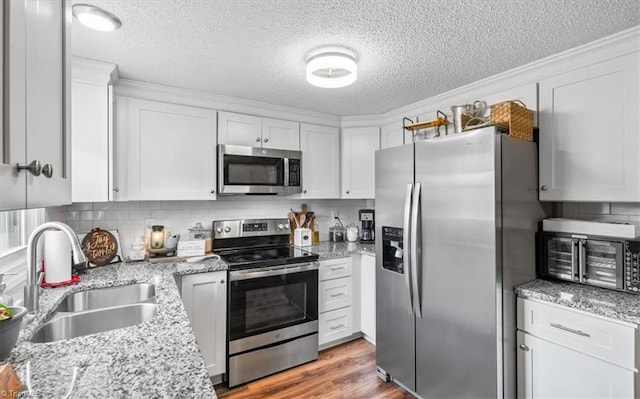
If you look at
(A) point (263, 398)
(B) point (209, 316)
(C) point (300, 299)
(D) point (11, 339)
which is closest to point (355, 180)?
(C) point (300, 299)

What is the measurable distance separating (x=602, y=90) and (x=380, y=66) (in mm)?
1244

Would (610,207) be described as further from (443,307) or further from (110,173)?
(110,173)

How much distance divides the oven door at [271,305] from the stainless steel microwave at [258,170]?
71 cm

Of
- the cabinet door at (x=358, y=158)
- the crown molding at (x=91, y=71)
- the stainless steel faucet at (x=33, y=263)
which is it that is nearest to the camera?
the stainless steel faucet at (x=33, y=263)

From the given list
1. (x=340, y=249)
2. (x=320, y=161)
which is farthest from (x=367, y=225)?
(x=320, y=161)

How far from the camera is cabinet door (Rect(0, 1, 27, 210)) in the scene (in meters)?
0.54

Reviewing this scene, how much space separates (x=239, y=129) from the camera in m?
2.74

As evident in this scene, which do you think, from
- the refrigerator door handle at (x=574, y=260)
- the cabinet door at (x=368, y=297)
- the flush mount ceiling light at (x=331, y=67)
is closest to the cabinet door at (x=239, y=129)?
the flush mount ceiling light at (x=331, y=67)

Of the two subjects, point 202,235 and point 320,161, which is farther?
point 320,161

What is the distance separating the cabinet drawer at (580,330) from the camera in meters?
1.44

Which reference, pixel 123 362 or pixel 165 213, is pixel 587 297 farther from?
pixel 165 213

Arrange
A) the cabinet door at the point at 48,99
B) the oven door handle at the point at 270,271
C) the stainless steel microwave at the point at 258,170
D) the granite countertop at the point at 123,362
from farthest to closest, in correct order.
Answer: the stainless steel microwave at the point at 258,170, the oven door handle at the point at 270,271, the granite countertop at the point at 123,362, the cabinet door at the point at 48,99

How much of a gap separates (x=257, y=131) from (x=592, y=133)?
2348 millimetres

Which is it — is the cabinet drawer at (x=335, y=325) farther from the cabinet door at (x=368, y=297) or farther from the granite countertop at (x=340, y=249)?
the granite countertop at (x=340, y=249)
